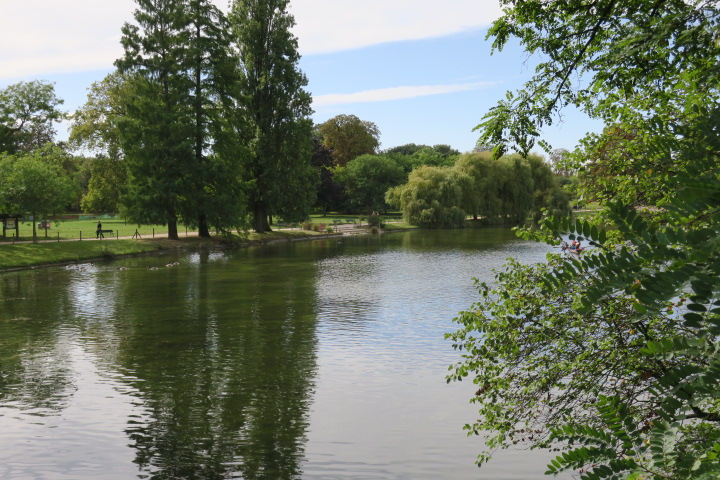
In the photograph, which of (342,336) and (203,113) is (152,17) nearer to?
(203,113)

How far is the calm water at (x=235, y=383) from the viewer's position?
10305 mm

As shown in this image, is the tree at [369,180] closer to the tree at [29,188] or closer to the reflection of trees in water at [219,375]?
the tree at [29,188]

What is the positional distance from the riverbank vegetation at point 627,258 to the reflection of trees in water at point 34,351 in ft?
31.3

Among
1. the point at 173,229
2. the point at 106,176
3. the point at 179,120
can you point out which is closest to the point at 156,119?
the point at 179,120

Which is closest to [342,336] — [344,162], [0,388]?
[0,388]

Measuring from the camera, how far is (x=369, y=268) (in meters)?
35.2

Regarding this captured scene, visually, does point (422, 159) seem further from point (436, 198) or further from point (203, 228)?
point (203, 228)

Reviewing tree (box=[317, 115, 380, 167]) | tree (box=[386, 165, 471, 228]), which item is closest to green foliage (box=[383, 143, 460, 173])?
tree (box=[317, 115, 380, 167])

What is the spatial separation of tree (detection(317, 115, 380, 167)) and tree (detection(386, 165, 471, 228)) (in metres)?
43.0

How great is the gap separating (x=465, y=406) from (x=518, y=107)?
23.2ft

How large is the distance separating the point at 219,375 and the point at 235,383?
751mm

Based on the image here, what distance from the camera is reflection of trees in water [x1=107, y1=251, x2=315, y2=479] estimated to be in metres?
10.5

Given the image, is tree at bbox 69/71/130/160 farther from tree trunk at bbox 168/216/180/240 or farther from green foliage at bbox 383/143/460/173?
green foliage at bbox 383/143/460/173

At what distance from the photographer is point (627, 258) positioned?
2.82 metres
